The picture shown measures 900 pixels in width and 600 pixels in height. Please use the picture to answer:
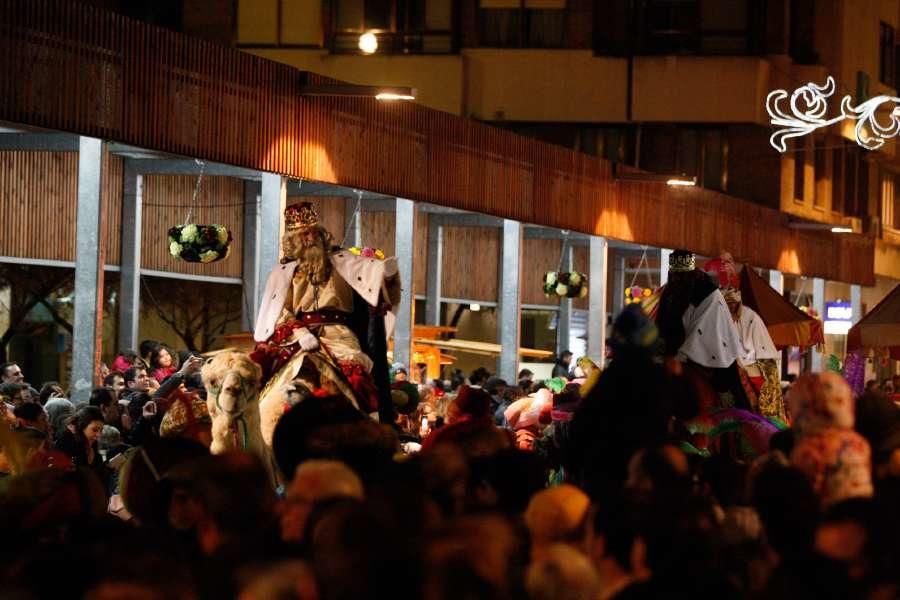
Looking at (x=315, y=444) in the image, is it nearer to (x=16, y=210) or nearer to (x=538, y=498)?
(x=538, y=498)

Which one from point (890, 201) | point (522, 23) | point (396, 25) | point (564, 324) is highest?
point (522, 23)

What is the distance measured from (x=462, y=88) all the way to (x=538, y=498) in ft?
122

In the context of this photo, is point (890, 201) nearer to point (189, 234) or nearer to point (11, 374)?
point (189, 234)

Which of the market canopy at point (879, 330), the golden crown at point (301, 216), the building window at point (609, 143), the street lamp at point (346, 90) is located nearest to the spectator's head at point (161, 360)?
Answer: the street lamp at point (346, 90)

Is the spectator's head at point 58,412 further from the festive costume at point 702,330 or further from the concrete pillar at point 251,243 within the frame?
the concrete pillar at point 251,243

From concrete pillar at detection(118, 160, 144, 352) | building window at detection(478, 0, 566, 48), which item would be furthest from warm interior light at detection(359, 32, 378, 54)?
concrete pillar at detection(118, 160, 144, 352)

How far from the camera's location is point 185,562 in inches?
272

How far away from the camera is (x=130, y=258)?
27.0 m

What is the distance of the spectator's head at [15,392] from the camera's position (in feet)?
63.4

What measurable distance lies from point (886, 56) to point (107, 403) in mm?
42318

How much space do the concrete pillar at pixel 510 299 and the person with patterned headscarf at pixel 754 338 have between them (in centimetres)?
1177

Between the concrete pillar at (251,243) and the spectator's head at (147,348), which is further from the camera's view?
the concrete pillar at (251,243)

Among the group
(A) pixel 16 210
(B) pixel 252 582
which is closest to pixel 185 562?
(B) pixel 252 582

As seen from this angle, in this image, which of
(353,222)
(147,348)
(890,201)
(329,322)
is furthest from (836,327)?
(329,322)
